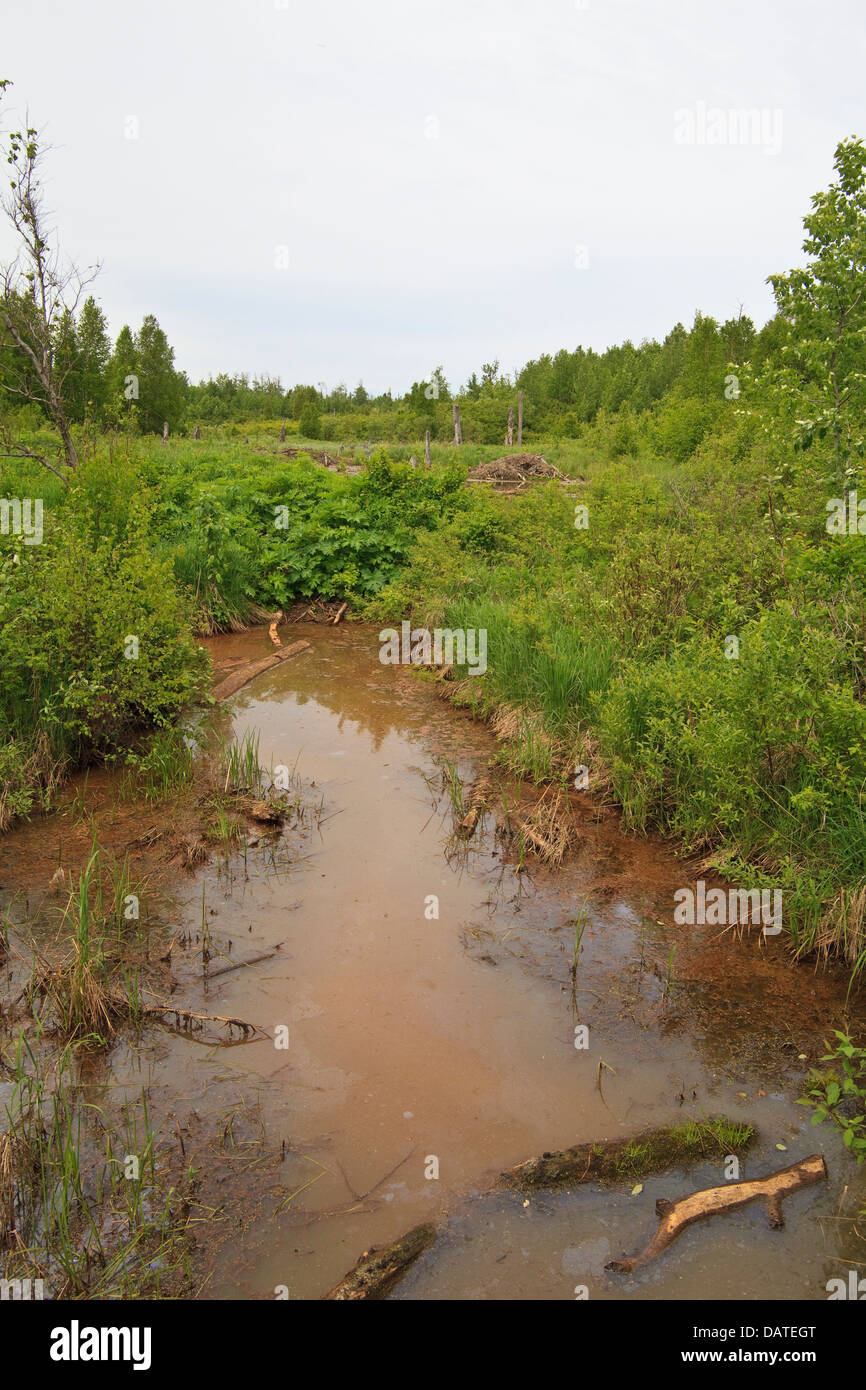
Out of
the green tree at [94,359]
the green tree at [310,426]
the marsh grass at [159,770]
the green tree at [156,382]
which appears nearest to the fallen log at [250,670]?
the marsh grass at [159,770]

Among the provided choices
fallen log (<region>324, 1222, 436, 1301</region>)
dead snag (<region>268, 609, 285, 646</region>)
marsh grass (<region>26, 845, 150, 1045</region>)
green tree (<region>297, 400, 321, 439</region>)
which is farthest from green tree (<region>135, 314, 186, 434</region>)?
fallen log (<region>324, 1222, 436, 1301</region>)

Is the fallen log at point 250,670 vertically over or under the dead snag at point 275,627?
under

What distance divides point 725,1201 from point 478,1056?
125 cm

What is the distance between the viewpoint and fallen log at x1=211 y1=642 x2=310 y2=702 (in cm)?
938

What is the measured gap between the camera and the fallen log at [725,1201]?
305 centimetres

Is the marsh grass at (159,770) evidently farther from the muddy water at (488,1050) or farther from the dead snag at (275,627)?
the dead snag at (275,627)

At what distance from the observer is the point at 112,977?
4.54 meters

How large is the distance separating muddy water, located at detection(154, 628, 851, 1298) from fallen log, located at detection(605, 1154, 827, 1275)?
47 mm

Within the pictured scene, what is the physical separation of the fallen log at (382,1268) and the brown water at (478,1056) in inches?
1.9

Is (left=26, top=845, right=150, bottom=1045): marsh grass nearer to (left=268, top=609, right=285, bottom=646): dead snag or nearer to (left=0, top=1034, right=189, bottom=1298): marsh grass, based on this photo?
(left=0, top=1034, right=189, bottom=1298): marsh grass

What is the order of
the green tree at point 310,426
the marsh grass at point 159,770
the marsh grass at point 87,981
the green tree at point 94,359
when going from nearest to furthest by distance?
the marsh grass at point 87,981, the marsh grass at point 159,770, the green tree at point 94,359, the green tree at point 310,426

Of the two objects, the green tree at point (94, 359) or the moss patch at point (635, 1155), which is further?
the green tree at point (94, 359)

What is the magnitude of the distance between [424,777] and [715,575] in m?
3.41
